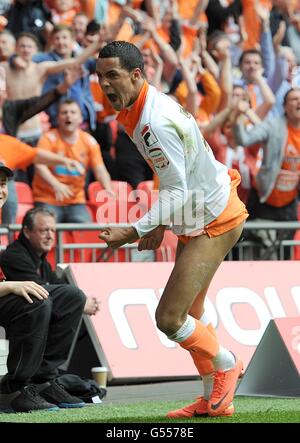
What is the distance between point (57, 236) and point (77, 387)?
2817 millimetres

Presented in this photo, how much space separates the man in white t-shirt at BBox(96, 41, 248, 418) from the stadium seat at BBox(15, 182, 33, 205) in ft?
16.8

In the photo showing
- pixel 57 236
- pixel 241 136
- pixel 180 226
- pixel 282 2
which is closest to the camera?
pixel 180 226

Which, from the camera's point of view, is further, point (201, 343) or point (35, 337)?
point (35, 337)

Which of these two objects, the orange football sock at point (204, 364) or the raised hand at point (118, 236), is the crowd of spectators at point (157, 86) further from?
the raised hand at point (118, 236)

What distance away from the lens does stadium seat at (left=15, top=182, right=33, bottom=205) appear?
11977 millimetres

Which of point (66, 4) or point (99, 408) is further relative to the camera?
point (66, 4)

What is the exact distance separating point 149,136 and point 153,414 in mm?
1985

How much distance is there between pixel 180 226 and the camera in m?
6.81

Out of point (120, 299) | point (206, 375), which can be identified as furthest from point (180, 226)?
point (120, 299)

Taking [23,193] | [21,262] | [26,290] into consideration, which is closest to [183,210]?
[26,290]

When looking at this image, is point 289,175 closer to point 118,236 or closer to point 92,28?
point 92,28

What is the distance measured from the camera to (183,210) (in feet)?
22.0

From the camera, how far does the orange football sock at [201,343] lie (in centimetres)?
681

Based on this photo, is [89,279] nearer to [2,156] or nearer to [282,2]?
[2,156]
